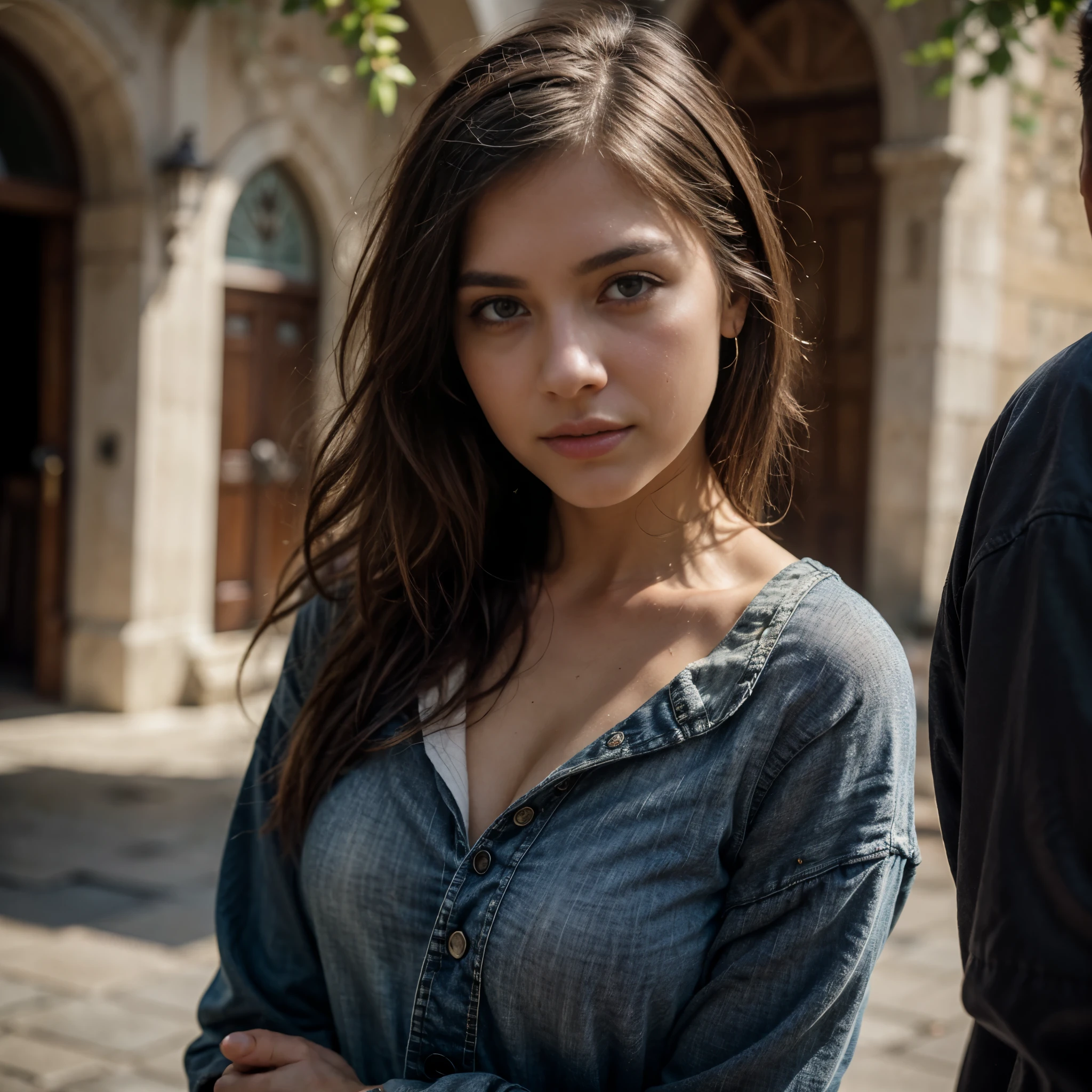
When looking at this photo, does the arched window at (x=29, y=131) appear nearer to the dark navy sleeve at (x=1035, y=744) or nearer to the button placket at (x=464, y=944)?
the button placket at (x=464, y=944)

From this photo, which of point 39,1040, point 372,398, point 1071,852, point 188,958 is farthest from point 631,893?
point 188,958

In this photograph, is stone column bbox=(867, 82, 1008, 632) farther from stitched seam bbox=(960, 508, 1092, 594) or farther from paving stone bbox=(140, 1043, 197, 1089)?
stitched seam bbox=(960, 508, 1092, 594)

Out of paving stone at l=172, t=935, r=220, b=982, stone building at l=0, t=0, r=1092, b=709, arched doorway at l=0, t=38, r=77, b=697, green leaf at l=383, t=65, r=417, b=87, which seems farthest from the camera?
stone building at l=0, t=0, r=1092, b=709

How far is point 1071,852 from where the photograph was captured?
830 millimetres

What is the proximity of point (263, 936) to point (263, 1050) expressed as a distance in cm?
18

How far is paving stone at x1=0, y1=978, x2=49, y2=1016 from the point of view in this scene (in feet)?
11.5

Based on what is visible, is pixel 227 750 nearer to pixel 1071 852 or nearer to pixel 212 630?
pixel 212 630

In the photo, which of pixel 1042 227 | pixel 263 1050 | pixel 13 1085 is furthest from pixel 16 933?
pixel 1042 227

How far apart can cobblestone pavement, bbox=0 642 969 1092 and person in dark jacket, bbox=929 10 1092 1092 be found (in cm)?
254

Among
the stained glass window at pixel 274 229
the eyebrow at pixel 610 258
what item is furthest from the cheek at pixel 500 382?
the stained glass window at pixel 274 229

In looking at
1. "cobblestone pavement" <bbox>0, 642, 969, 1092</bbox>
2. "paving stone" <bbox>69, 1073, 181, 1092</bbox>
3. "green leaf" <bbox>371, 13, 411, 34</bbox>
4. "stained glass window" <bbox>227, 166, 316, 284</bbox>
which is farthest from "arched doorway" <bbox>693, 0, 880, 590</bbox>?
"paving stone" <bbox>69, 1073, 181, 1092</bbox>

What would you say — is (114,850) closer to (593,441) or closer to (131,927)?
(131,927)

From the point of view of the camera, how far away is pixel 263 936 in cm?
157

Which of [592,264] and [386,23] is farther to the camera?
[386,23]
